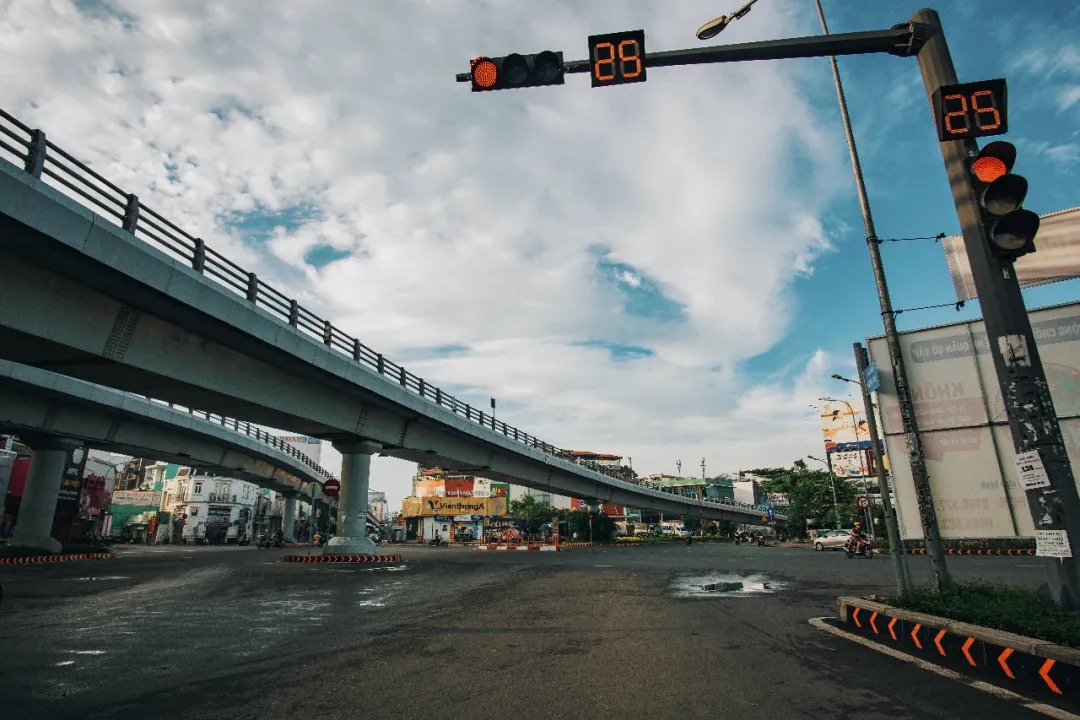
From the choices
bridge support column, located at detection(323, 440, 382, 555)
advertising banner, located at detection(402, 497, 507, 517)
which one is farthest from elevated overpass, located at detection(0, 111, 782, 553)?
advertising banner, located at detection(402, 497, 507, 517)

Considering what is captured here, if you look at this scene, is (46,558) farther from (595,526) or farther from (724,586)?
(595,526)

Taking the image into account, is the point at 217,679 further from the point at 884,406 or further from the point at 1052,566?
the point at 884,406

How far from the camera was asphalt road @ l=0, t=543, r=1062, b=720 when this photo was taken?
497 cm

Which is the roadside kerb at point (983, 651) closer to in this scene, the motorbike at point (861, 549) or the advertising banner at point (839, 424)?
the motorbike at point (861, 549)

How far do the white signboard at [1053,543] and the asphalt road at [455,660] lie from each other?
153 cm

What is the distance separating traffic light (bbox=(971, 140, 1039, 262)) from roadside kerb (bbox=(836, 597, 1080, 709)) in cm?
355

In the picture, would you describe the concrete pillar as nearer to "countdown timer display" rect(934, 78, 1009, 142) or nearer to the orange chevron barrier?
the orange chevron barrier

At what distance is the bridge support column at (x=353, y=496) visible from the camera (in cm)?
2814

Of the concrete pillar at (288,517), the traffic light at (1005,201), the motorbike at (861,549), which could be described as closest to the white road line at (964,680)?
the traffic light at (1005,201)

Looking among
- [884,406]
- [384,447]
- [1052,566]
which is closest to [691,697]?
[1052,566]

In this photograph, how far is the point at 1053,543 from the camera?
213 inches

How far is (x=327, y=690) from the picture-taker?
556cm

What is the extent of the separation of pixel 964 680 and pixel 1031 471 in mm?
2079

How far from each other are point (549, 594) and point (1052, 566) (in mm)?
10147
